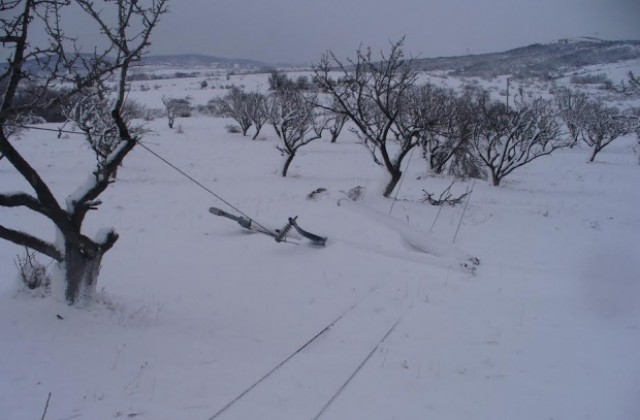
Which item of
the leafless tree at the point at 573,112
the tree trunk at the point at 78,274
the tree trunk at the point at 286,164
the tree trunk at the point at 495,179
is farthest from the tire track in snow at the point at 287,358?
the leafless tree at the point at 573,112

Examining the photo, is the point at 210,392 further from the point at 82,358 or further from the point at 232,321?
the point at 232,321

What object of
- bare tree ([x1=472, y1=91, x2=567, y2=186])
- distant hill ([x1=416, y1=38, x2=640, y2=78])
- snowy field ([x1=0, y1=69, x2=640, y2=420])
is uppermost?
distant hill ([x1=416, y1=38, x2=640, y2=78])

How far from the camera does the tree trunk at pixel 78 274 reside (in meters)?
5.12

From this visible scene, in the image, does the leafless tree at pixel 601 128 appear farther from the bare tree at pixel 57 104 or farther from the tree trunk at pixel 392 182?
the bare tree at pixel 57 104

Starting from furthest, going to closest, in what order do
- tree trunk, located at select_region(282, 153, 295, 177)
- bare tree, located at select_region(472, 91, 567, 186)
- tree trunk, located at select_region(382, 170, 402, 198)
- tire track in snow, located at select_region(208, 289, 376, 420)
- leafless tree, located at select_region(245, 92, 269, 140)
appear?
leafless tree, located at select_region(245, 92, 269, 140) < tree trunk, located at select_region(282, 153, 295, 177) < bare tree, located at select_region(472, 91, 567, 186) < tree trunk, located at select_region(382, 170, 402, 198) < tire track in snow, located at select_region(208, 289, 376, 420)

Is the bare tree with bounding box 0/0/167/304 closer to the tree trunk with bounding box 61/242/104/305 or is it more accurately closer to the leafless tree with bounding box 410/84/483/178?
the tree trunk with bounding box 61/242/104/305

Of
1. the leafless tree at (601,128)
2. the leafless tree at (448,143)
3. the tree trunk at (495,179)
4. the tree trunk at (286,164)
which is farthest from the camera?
the leafless tree at (601,128)

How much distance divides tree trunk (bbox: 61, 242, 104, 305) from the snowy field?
169 mm

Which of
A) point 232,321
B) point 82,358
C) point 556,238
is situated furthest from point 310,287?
point 556,238

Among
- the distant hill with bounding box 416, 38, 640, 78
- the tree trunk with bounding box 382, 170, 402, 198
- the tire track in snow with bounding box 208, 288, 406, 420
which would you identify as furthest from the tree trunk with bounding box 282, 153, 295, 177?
the distant hill with bounding box 416, 38, 640, 78

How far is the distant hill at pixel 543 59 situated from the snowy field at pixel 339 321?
6581 cm

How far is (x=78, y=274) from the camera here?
17.0 ft

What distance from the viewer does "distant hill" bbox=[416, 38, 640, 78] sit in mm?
77344

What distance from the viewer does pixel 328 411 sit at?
390 cm
